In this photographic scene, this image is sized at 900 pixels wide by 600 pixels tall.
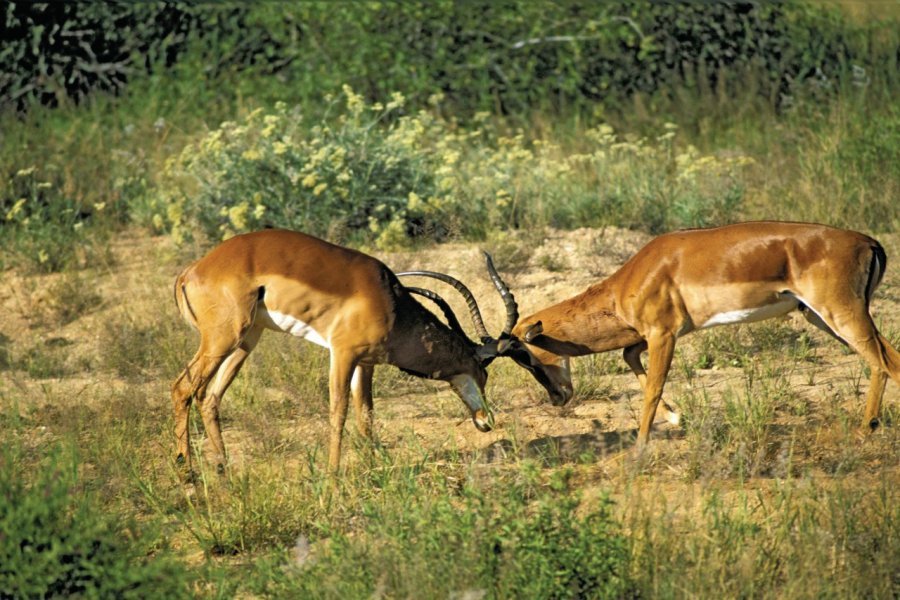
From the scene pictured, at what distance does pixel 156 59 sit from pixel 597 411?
10.3m

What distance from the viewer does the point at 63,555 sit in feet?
18.4

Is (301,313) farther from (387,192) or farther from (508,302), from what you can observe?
(387,192)

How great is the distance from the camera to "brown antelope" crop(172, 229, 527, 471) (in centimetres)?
750

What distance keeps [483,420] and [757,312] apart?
177 cm

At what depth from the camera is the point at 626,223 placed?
12102 mm

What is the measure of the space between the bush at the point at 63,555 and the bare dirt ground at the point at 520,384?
1.76 meters

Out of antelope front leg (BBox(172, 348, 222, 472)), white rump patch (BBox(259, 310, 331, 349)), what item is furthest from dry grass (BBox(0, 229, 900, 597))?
white rump patch (BBox(259, 310, 331, 349))

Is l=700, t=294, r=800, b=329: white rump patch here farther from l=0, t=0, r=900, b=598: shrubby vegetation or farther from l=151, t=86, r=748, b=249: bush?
l=151, t=86, r=748, b=249: bush

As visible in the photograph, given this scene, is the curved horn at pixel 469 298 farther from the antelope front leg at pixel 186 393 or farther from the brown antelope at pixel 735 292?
the antelope front leg at pixel 186 393

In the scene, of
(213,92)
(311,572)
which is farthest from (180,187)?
(311,572)

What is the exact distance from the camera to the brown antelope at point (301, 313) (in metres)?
7.50

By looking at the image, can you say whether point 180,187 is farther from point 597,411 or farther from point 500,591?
point 500,591

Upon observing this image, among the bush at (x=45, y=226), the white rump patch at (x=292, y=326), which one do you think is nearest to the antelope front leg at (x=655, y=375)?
the white rump patch at (x=292, y=326)

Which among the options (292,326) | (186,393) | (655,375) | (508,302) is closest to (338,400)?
(292,326)
